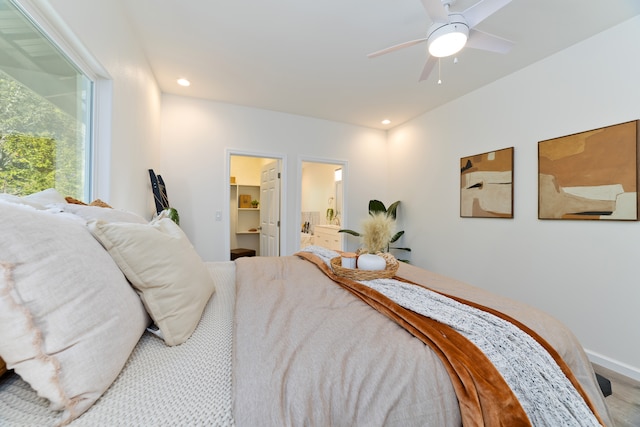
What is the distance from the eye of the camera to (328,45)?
2.25 metres

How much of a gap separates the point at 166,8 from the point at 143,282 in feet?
7.05

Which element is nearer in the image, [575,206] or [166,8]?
[166,8]

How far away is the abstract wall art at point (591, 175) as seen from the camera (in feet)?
6.09

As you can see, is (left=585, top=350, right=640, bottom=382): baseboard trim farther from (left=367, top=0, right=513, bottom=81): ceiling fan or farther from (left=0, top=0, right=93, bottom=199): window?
(left=0, top=0, right=93, bottom=199): window

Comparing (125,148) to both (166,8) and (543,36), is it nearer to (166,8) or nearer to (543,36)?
(166,8)

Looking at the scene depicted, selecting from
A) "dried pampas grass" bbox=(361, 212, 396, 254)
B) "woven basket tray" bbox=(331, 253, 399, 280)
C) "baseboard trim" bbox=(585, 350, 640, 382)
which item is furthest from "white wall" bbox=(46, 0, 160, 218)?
"baseboard trim" bbox=(585, 350, 640, 382)

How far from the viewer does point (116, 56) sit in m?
1.74

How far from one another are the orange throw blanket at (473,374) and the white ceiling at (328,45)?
6.96 feet

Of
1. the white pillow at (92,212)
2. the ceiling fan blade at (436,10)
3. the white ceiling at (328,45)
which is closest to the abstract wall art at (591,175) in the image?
the white ceiling at (328,45)

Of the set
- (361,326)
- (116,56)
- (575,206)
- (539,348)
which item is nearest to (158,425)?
(361,326)

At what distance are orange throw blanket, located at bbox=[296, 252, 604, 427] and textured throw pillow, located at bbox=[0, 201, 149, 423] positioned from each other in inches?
34.6

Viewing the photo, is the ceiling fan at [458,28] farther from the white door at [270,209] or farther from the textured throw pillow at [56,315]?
the white door at [270,209]

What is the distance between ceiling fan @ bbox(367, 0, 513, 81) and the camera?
1451mm

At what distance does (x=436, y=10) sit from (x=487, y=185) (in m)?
1.99
